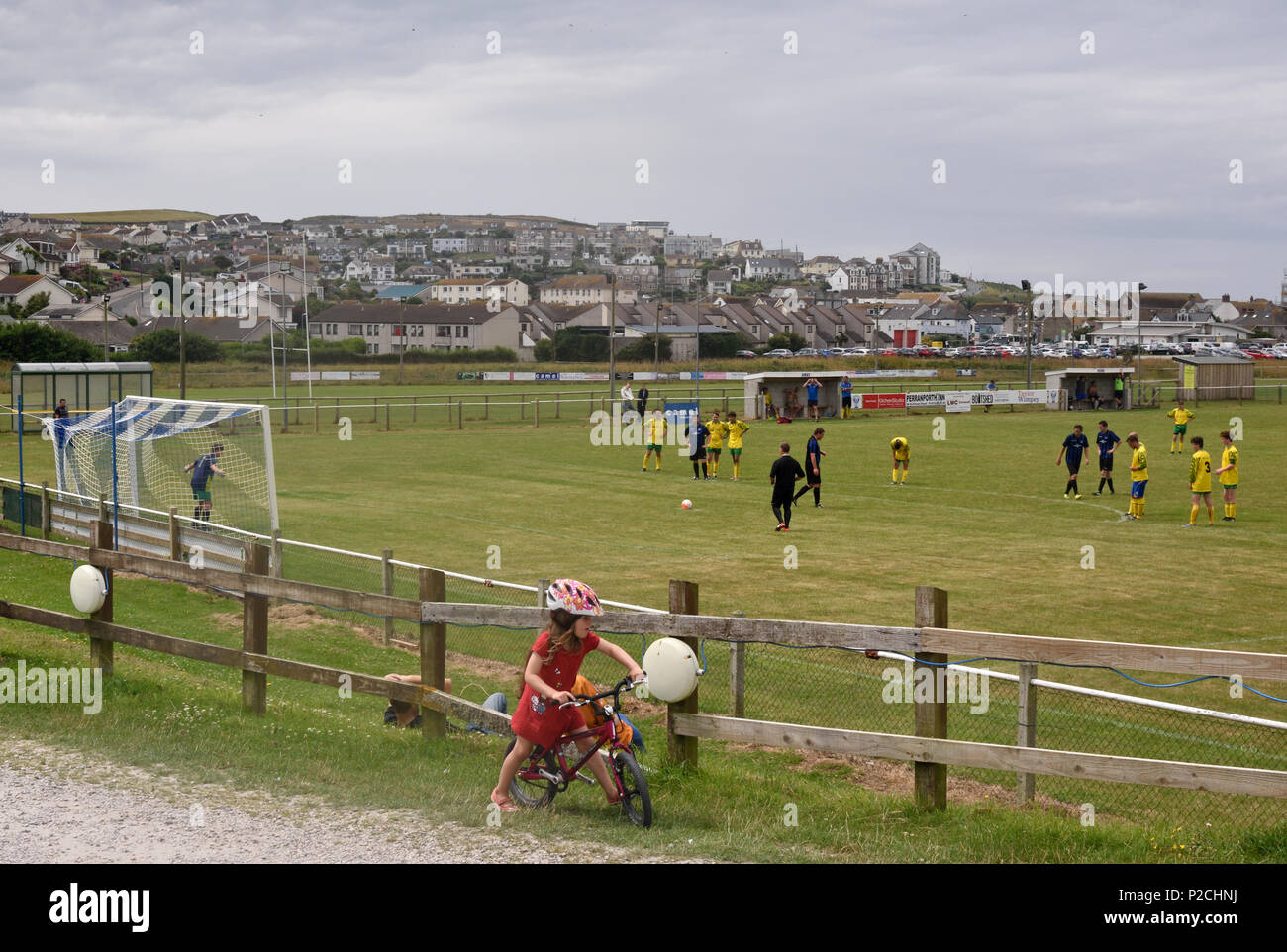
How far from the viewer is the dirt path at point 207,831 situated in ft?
20.5

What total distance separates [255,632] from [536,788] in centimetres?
289

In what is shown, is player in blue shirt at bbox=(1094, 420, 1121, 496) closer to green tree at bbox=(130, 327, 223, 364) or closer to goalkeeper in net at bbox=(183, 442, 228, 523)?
goalkeeper in net at bbox=(183, 442, 228, 523)

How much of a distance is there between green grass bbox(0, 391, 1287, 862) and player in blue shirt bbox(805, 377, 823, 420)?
419 inches

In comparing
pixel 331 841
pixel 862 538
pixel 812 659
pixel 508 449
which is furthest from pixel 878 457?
pixel 331 841

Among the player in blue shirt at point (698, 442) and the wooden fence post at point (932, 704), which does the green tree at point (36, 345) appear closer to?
the player in blue shirt at point (698, 442)

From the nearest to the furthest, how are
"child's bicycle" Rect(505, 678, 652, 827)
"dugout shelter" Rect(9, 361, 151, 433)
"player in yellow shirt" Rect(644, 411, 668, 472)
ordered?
"child's bicycle" Rect(505, 678, 652, 827), "player in yellow shirt" Rect(644, 411, 668, 472), "dugout shelter" Rect(9, 361, 151, 433)

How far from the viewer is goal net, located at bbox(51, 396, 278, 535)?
2112cm

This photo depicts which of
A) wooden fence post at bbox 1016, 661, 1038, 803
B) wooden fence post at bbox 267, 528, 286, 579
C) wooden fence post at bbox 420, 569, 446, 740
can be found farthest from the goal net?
wooden fence post at bbox 1016, 661, 1038, 803

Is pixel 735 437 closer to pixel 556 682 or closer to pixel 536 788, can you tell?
pixel 536 788

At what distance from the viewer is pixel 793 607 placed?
16484mm

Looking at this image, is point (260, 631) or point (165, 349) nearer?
point (260, 631)

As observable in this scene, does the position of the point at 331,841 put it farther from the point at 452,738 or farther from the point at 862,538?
the point at 862,538

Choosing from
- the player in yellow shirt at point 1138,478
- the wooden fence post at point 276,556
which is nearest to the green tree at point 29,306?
the wooden fence post at point 276,556

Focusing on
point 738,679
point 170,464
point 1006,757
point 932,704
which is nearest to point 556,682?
point 932,704
